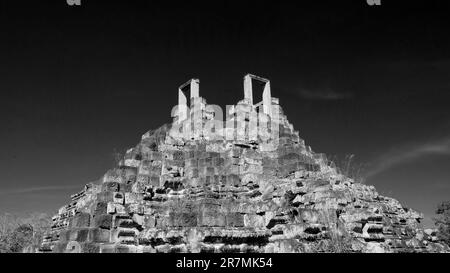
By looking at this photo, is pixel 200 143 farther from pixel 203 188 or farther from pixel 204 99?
pixel 204 99

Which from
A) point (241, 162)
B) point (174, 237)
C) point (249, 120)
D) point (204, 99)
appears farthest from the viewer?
point (204, 99)

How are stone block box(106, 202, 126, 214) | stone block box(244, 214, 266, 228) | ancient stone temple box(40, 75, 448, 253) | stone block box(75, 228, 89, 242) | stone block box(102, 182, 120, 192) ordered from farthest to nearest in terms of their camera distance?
1. stone block box(102, 182, 120, 192)
2. stone block box(106, 202, 126, 214)
3. stone block box(244, 214, 266, 228)
4. stone block box(75, 228, 89, 242)
5. ancient stone temple box(40, 75, 448, 253)

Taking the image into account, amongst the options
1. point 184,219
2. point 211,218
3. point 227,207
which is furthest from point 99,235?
point 227,207

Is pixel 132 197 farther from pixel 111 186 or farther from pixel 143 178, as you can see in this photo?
pixel 143 178

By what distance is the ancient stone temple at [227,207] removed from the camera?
1201cm

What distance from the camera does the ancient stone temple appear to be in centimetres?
1201

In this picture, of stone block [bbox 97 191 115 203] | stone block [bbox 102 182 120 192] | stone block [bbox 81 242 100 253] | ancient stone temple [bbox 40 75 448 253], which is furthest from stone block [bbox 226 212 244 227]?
stone block [bbox 102 182 120 192]

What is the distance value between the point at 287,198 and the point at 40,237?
1154 cm

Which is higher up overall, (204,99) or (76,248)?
(204,99)

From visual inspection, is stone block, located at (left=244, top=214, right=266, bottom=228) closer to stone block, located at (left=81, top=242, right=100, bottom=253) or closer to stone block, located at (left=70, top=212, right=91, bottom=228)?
stone block, located at (left=81, top=242, right=100, bottom=253)

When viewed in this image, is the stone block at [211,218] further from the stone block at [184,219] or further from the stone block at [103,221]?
the stone block at [103,221]

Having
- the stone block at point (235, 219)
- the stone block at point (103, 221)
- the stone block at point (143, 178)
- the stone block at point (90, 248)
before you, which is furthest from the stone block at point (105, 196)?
the stone block at point (235, 219)

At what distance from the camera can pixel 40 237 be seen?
17047 millimetres
